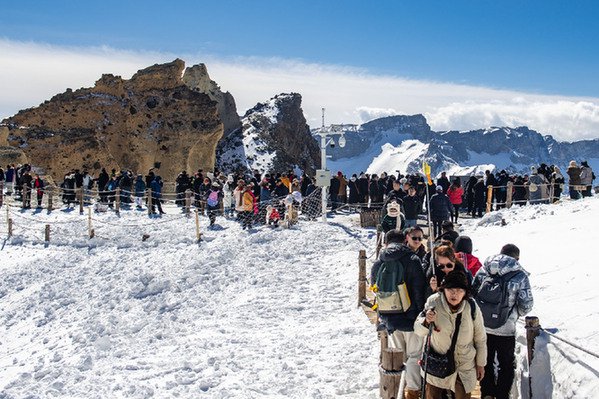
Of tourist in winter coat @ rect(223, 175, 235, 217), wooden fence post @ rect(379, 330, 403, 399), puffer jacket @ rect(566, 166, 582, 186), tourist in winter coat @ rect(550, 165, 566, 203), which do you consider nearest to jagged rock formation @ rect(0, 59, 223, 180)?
tourist in winter coat @ rect(223, 175, 235, 217)

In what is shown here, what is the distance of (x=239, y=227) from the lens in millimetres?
18938

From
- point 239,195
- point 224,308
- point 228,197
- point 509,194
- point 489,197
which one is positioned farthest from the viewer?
point 228,197

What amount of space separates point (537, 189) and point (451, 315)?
16481 mm

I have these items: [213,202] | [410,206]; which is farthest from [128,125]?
[410,206]

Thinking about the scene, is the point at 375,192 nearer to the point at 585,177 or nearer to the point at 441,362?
the point at 585,177

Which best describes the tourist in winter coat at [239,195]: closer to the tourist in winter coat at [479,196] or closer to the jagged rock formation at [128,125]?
the tourist in winter coat at [479,196]

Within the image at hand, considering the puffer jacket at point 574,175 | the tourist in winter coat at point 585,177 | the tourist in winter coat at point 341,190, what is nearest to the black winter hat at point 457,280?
the puffer jacket at point 574,175

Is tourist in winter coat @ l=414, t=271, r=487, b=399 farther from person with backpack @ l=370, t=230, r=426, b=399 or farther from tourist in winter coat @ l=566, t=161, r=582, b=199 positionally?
tourist in winter coat @ l=566, t=161, r=582, b=199

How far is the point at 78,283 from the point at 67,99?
75.3 ft

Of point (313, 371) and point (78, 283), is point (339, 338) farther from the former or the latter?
point (78, 283)

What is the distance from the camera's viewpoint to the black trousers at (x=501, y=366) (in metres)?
5.79

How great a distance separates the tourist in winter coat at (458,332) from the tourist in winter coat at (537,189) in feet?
52.1

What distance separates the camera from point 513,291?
18.6ft

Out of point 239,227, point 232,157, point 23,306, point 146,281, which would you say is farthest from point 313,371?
point 232,157
